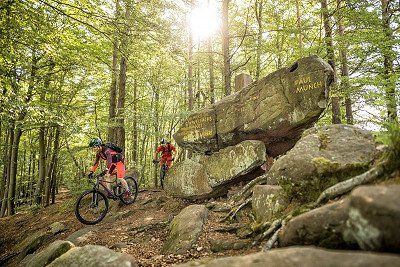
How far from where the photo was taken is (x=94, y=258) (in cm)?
465

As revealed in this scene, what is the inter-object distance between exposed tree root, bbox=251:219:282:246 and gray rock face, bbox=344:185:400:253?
85.9 inches

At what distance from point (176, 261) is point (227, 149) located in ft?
15.4

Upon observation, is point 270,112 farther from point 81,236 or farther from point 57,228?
point 57,228

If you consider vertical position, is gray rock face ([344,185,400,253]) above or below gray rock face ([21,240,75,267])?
above

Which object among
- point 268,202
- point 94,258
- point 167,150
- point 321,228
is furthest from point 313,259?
point 167,150

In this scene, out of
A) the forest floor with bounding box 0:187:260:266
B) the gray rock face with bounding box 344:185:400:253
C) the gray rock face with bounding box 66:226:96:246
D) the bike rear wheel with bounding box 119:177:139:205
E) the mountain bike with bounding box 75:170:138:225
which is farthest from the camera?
the bike rear wheel with bounding box 119:177:139:205

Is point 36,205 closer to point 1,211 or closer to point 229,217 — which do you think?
point 1,211

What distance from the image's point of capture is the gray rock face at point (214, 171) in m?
8.65

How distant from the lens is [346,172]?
4582mm

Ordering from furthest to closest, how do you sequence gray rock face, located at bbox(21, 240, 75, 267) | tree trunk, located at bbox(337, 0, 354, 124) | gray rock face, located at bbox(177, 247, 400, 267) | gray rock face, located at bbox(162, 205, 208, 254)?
1. tree trunk, located at bbox(337, 0, 354, 124)
2. gray rock face, located at bbox(21, 240, 75, 267)
3. gray rock face, located at bbox(162, 205, 208, 254)
4. gray rock face, located at bbox(177, 247, 400, 267)

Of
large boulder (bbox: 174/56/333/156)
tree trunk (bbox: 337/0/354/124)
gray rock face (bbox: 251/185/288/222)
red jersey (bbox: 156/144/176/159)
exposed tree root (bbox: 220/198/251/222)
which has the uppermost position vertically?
tree trunk (bbox: 337/0/354/124)

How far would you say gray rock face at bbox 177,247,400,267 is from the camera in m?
1.80

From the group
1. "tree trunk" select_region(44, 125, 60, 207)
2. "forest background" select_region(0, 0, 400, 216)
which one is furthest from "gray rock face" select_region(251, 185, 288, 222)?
"tree trunk" select_region(44, 125, 60, 207)

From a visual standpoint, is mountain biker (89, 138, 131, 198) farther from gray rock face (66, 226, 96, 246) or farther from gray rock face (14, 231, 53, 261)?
gray rock face (14, 231, 53, 261)
